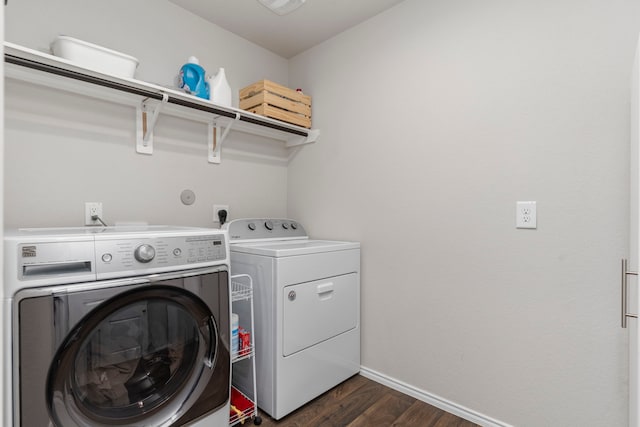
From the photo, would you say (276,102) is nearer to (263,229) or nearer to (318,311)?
(263,229)

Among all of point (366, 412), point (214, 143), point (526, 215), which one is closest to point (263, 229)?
point (214, 143)

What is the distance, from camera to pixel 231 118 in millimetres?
2049

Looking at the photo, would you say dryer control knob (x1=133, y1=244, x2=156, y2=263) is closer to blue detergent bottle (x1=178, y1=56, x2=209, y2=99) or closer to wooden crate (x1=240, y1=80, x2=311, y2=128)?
blue detergent bottle (x1=178, y1=56, x2=209, y2=99)

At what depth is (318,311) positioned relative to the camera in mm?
1856

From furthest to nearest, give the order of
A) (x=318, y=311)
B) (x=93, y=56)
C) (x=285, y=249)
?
1. (x=318, y=311)
2. (x=285, y=249)
3. (x=93, y=56)

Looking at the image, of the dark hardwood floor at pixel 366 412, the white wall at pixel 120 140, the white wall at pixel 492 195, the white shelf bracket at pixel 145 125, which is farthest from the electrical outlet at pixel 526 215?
the white shelf bracket at pixel 145 125

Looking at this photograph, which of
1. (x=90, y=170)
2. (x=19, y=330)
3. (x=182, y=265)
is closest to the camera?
(x=19, y=330)

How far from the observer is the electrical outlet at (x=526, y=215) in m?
1.51

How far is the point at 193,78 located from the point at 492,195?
179 cm

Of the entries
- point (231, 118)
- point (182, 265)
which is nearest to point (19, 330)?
point (182, 265)

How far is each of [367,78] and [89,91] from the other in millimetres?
1583

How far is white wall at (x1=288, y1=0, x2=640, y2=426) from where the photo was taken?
1.36m

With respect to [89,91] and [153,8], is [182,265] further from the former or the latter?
[153,8]

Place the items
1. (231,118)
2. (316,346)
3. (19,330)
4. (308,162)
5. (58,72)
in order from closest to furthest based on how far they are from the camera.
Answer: (19,330) < (58,72) < (316,346) < (231,118) < (308,162)
